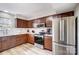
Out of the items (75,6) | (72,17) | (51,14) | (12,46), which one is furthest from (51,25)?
(12,46)

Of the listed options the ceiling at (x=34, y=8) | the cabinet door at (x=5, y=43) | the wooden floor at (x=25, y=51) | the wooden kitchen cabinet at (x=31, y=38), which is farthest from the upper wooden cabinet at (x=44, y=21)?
the cabinet door at (x=5, y=43)

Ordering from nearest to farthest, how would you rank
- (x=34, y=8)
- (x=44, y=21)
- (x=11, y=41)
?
(x=34, y=8)
(x=11, y=41)
(x=44, y=21)

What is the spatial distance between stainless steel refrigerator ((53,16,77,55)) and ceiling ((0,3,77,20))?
0.27 m

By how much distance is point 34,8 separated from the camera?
6.15 ft

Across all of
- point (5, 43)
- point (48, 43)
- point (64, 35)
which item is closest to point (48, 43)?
point (48, 43)

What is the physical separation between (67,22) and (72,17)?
6.7 inches

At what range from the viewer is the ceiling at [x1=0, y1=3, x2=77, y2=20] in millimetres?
1759

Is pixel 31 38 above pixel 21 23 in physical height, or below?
below

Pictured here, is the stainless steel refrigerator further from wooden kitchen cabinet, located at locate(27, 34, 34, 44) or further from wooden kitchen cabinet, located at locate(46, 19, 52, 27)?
wooden kitchen cabinet, located at locate(27, 34, 34, 44)

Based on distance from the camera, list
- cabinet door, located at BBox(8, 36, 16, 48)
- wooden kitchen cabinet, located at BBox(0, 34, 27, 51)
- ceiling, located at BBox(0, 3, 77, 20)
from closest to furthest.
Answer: ceiling, located at BBox(0, 3, 77, 20), wooden kitchen cabinet, located at BBox(0, 34, 27, 51), cabinet door, located at BBox(8, 36, 16, 48)

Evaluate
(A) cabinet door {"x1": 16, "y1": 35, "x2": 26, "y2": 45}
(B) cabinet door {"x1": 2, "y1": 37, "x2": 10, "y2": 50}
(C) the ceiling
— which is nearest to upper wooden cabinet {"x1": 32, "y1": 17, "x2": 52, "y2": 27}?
(C) the ceiling

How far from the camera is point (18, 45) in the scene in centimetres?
209

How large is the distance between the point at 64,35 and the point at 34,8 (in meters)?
0.88

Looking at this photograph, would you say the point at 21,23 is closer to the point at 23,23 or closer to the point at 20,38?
the point at 23,23
